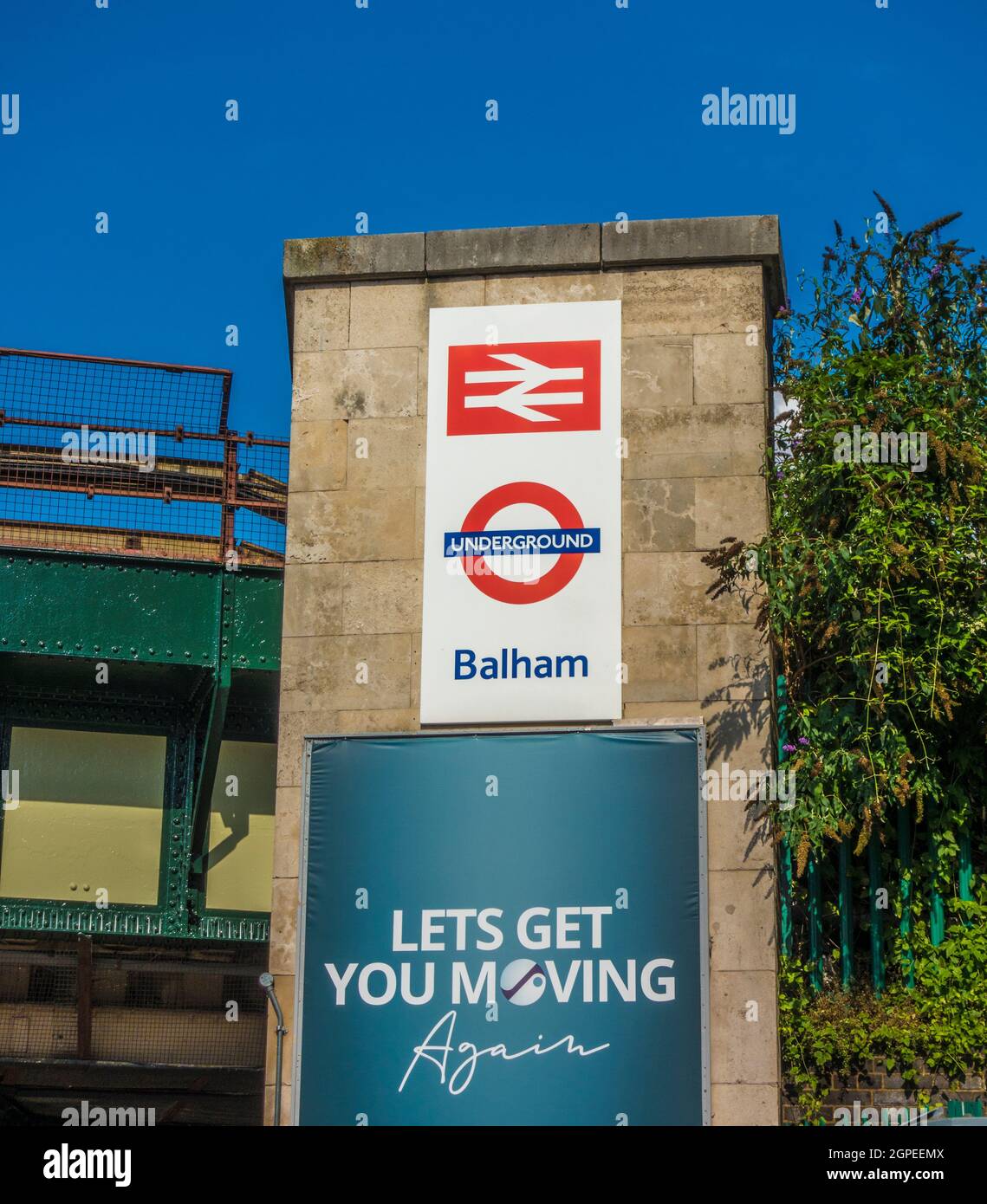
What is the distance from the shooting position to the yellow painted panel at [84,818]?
20438mm

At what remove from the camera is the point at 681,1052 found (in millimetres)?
15516

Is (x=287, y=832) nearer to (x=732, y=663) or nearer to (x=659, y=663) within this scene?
(x=659, y=663)

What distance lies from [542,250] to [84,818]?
8.14 m

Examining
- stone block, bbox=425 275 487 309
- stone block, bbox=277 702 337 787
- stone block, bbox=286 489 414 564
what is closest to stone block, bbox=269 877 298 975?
stone block, bbox=277 702 337 787

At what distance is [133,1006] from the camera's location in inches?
824

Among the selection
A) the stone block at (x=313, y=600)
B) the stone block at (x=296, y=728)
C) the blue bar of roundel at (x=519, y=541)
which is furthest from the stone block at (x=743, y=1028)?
the stone block at (x=313, y=600)

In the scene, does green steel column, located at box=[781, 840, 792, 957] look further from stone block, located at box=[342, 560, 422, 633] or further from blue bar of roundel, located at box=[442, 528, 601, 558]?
stone block, located at box=[342, 560, 422, 633]

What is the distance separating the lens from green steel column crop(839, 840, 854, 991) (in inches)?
645

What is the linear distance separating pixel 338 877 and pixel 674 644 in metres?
3.55

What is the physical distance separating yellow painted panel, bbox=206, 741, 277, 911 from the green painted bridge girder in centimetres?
199

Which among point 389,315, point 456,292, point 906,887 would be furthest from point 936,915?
point 389,315

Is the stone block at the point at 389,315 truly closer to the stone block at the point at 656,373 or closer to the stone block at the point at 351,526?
the stone block at the point at 351,526
